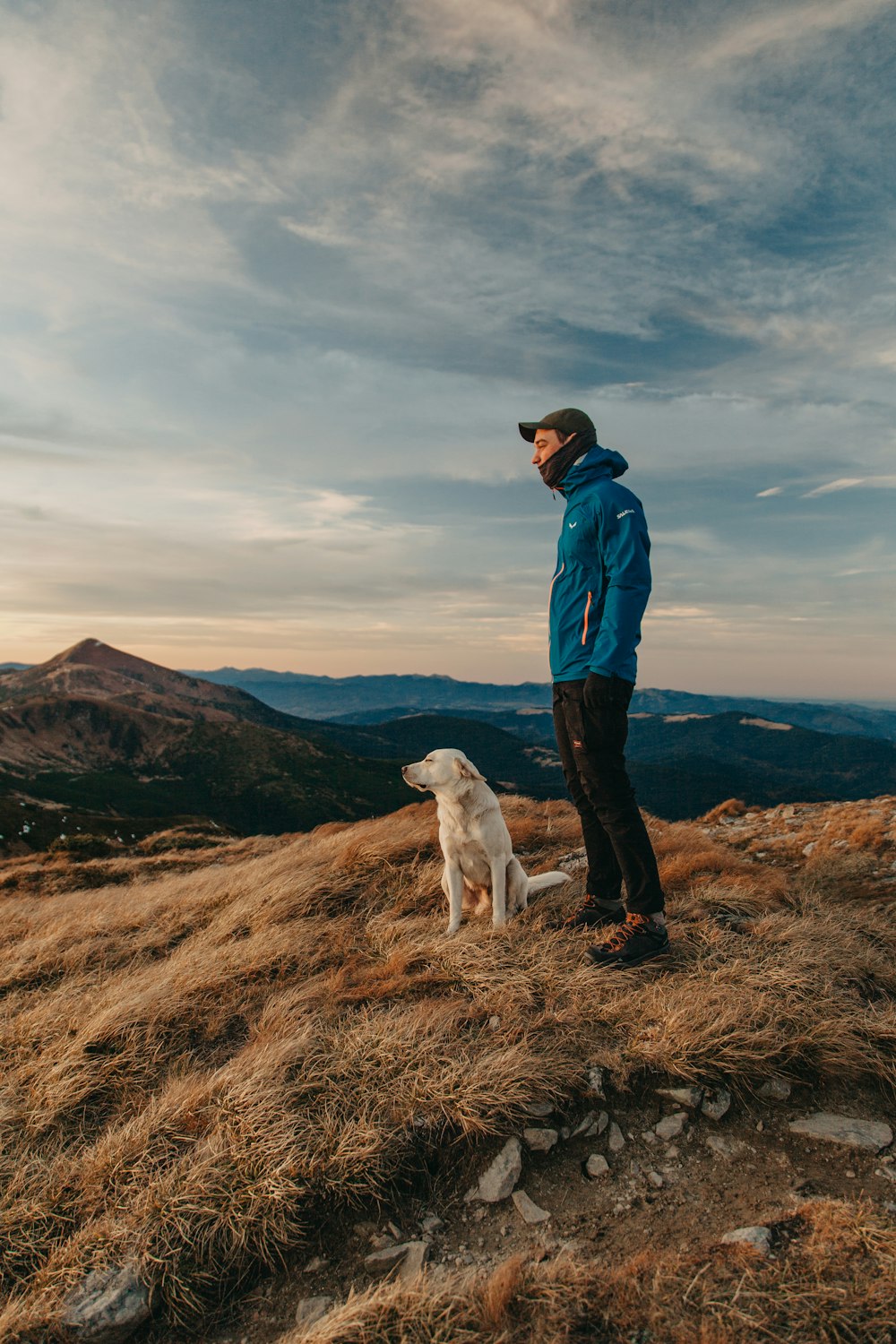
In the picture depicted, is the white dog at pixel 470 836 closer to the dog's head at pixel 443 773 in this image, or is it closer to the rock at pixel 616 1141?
the dog's head at pixel 443 773

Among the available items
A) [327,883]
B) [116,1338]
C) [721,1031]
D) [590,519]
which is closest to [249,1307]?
[116,1338]

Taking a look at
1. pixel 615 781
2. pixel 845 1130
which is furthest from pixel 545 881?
pixel 845 1130

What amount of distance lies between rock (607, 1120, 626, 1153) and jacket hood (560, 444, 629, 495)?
439 centimetres

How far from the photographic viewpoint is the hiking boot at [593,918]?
5.57 meters

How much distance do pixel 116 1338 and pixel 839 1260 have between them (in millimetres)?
2985

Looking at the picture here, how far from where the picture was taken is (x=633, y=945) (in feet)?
15.8

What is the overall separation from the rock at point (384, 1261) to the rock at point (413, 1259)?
20 millimetres

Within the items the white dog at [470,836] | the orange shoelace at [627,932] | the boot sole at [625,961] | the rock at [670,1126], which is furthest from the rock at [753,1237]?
the white dog at [470,836]

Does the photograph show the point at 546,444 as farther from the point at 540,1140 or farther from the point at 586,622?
the point at 540,1140

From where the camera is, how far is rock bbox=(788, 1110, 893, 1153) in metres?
3.17

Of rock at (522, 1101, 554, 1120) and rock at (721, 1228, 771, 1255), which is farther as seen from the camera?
rock at (522, 1101, 554, 1120)

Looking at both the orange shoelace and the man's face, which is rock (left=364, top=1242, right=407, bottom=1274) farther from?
the man's face

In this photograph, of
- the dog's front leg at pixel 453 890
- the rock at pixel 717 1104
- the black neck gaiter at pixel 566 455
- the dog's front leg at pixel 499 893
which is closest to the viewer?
the rock at pixel 717 1104

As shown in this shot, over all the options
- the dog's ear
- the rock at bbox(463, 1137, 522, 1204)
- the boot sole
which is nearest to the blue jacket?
the dog's ear
